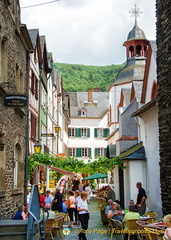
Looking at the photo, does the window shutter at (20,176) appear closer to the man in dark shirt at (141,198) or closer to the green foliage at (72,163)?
the green foliage at (72,163)

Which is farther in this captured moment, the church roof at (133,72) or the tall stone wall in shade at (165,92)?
the church roof at (133,72)

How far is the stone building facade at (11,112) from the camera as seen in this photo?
1422 cm

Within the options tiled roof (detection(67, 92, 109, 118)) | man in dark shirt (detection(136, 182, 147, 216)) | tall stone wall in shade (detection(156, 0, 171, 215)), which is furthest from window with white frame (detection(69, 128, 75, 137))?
tall stone wall in shade (detection(156, 0, 171, 215))

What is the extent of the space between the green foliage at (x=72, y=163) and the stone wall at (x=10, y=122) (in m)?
1.45

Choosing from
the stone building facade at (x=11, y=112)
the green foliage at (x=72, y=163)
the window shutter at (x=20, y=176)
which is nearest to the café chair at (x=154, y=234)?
the stone building facade at (x=11, y=112)

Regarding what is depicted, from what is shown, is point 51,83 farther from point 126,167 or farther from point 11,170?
point 11,170

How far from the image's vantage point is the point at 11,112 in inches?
624

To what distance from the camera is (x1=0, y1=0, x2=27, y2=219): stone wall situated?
46.7ft

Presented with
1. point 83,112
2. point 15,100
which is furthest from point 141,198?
point 83,112

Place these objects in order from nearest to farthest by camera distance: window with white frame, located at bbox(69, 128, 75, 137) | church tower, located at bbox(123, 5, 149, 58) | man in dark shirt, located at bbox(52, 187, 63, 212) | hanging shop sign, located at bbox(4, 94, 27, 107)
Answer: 1. hanging shop sign, located at bbox(4, 94, 27, 107)
2. man in dark shirt, located at bbox(52, 187, 63, 212)
3. church tower, located at bbox(123, 5, 149, 58)
4. window with white frame, located at bbox(69, 128, 75, 137)

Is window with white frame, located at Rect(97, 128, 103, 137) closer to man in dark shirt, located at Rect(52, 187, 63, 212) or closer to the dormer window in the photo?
the dormer window

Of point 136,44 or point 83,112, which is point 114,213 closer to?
point 136,44

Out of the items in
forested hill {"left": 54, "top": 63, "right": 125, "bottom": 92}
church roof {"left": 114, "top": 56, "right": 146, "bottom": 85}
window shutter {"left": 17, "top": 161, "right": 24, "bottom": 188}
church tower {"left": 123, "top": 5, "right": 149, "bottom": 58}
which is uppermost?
forested hill {"left": 54, "top": 63, "right": 125, "bottom": 92}

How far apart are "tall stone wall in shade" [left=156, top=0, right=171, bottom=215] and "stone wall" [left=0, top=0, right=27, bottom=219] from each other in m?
5.23
